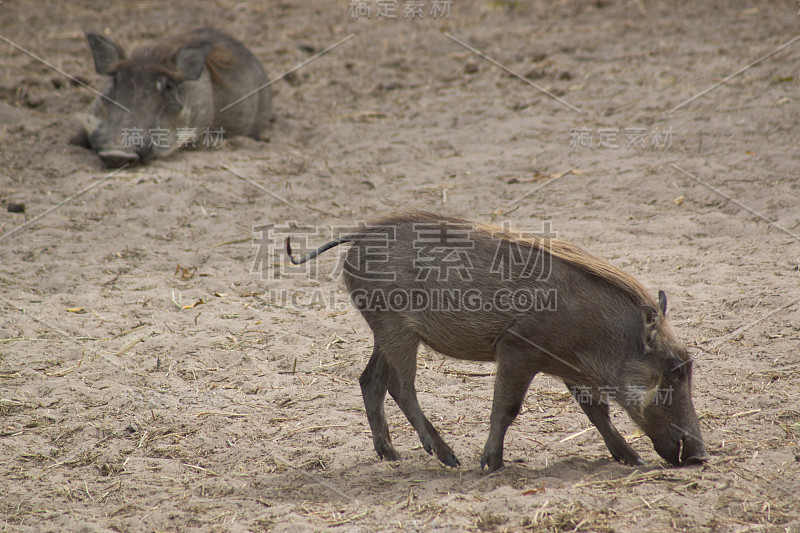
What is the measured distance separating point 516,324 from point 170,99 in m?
5.28

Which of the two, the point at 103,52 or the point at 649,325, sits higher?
the point at 103,52

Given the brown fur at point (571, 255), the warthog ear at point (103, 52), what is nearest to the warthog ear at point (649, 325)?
the brown fur at point (571, 255)

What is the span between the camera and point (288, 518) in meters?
2.95

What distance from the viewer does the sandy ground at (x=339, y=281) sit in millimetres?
3143

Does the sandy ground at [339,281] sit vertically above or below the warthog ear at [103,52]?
below

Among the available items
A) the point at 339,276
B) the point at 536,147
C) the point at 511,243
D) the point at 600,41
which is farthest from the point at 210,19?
the point at 511,243

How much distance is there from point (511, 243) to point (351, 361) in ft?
4.35

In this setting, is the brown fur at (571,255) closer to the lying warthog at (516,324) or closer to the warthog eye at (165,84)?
the lying warthog at (516,324)

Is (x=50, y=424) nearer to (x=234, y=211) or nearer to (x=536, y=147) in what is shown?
(x=234, y=211)

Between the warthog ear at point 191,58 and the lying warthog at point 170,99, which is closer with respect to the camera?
the lying warthog at point 170,99

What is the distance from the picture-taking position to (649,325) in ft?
10.7

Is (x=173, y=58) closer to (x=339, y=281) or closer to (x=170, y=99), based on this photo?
(x=170, y=99)

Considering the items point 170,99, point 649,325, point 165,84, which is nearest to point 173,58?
point 165,84

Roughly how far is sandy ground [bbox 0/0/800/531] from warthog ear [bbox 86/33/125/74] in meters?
0.79
